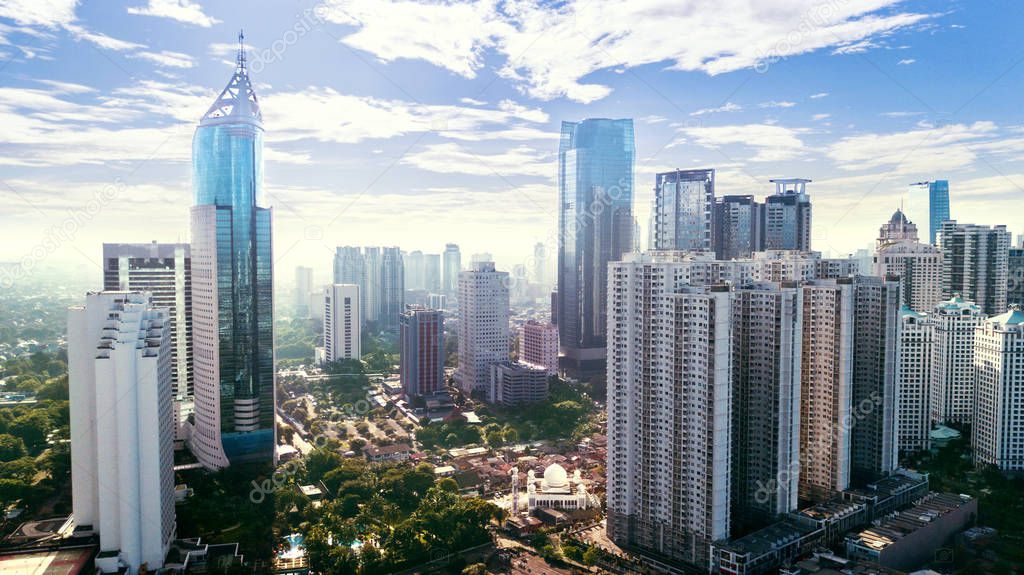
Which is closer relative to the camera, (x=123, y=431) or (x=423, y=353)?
(x=123, y=431)

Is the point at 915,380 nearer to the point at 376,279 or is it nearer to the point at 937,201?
the point at 937,201

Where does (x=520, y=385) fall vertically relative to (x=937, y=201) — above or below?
below

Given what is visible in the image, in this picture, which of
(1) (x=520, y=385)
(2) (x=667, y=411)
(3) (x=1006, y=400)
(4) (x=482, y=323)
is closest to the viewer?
(2) (x=667, y=411)

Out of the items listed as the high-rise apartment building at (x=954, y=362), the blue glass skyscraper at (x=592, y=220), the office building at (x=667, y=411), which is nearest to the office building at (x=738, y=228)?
the blue glass skyscraper at (x=592, y=220)

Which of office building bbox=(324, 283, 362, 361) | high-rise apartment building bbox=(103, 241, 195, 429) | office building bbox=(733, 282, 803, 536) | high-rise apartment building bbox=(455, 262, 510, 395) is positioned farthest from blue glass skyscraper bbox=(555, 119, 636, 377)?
office building bbox=(733, 282, 803, 536)

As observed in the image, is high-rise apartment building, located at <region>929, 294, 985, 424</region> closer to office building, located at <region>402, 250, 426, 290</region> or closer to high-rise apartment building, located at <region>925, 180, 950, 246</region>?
high-rise apartment building, located at <region>925, 180, 950, 246</region>

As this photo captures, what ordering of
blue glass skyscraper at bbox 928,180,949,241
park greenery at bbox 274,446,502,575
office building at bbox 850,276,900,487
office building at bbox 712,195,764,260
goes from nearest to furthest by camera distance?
1. park greenery at bbox 274,446,502,575
2. office building at bbox 850,276,900,487
3. office building at bbox 712,195,764,260
4. blue glass skyscraper at bbox 928,180,949,241

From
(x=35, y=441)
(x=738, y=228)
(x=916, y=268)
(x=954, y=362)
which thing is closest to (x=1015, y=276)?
(x=916, y=268)
